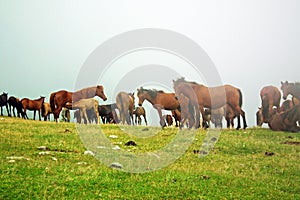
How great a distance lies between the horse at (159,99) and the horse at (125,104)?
15.6ft

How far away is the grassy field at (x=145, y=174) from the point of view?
426 inches

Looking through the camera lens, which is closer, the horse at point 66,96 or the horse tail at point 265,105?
the horse tail at point 265,105

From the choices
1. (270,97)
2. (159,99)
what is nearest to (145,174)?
(159,99)

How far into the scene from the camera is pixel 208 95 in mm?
28594

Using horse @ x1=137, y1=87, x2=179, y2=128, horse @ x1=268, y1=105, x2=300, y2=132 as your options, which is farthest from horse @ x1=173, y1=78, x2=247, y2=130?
horse @ x1=137, y1=87, x2=179, y2=128

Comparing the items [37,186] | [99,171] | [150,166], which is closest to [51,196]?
[37,186]

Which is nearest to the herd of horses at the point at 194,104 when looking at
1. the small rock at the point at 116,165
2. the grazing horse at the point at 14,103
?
the grazing horse at the point at 14,103

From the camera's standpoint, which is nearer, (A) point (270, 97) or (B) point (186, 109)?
(B) point (186, 109)

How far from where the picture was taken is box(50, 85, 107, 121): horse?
112 ft

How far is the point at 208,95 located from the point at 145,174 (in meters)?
16.4

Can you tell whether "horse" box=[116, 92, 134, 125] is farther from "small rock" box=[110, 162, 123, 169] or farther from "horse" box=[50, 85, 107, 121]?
"small rock" box=[110, 162, 123, 169]

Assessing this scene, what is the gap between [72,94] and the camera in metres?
35.8

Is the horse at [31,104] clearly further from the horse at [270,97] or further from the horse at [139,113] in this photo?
the horse at [270,97]

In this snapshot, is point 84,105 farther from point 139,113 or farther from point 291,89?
point 291,89
